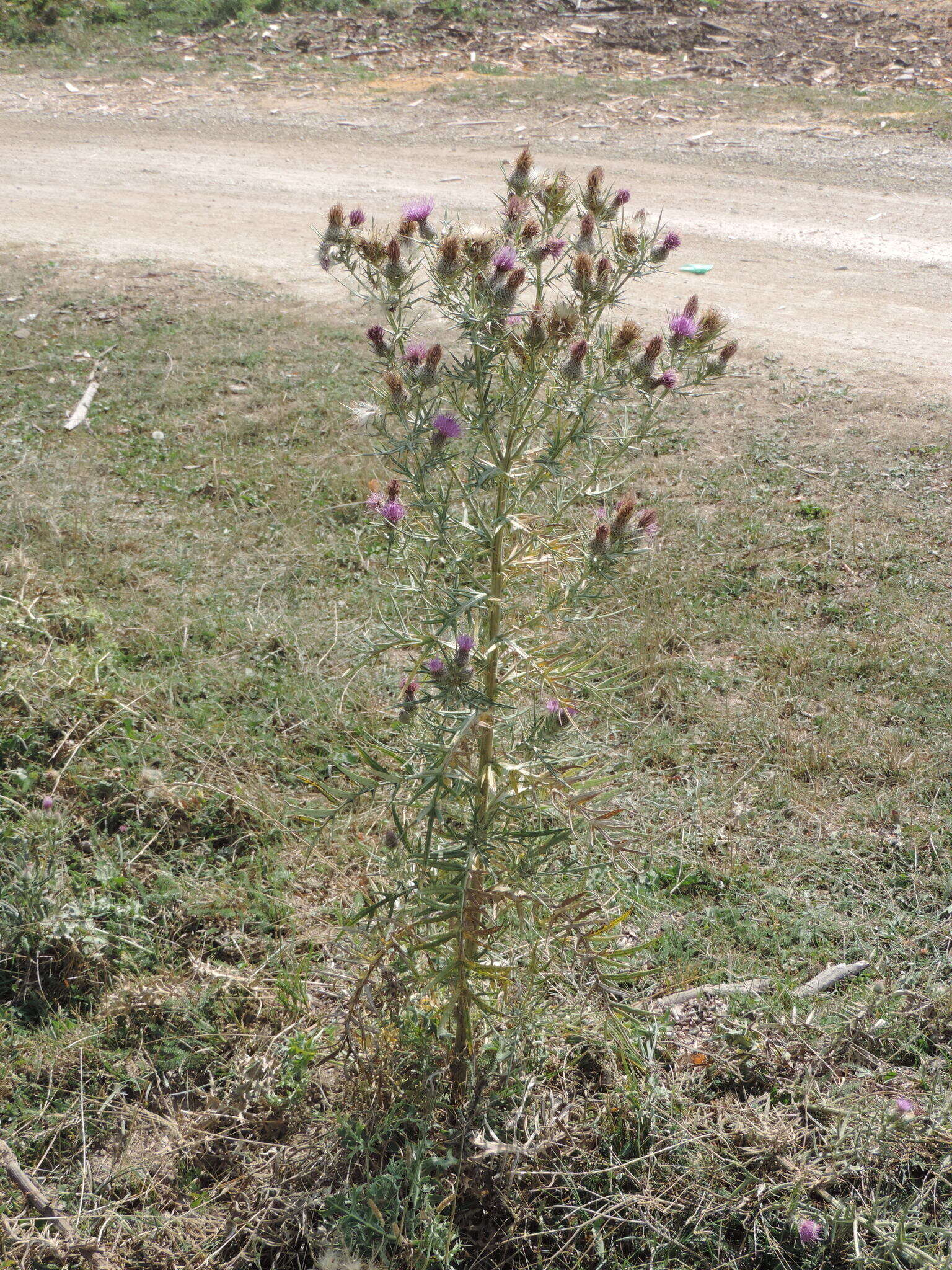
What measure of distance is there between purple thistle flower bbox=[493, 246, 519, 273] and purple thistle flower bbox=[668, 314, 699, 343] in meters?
0.46

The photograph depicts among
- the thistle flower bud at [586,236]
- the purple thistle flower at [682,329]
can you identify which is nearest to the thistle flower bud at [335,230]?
the thistle flower bud at [586,236]

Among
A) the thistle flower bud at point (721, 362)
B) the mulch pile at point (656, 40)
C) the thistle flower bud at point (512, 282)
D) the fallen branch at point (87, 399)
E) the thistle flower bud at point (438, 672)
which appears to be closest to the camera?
the thistle flower bud at point (512, 282)

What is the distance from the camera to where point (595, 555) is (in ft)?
7.00

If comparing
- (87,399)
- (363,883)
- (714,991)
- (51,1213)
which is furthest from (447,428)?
(87,399)

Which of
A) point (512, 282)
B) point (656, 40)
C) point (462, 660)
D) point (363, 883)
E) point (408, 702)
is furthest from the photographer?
point (656, 40)

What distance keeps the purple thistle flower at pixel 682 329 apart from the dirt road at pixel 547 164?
4.23 meters

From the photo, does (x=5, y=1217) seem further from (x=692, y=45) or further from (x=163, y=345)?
(x=692, y=45)

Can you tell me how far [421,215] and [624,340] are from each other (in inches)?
20.9

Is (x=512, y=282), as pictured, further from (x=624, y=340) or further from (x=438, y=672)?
(x=438, y=672)

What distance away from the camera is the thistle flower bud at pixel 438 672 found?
6.68 ft

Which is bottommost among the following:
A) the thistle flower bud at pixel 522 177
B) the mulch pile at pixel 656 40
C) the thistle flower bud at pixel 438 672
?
the thistle flower bud at pixel 438 672

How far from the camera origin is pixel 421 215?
2.26m

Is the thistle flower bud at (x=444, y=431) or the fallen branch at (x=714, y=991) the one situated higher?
the thistle flower bud at (x=444, y=431)

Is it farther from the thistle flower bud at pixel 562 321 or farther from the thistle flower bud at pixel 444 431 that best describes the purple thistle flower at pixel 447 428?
the thistle flower bud at pixel 562 321
